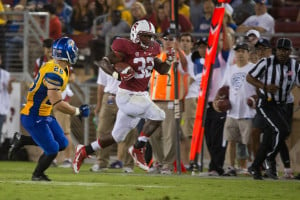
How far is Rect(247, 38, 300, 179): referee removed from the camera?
13.3 meters

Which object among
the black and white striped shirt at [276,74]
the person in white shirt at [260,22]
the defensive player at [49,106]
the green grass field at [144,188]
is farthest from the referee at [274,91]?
the person in white shirt at [260,22]

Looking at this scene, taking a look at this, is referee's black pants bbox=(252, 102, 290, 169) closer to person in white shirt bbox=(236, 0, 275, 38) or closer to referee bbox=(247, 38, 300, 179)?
referee bbox=(247, 38, 300, 179)

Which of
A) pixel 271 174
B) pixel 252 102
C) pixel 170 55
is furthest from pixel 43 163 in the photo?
pixel 252 102

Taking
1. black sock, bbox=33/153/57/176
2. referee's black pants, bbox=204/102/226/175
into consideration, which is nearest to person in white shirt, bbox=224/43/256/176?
referee's black pants, bbox=204/102/226/175

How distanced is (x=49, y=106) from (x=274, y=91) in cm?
315

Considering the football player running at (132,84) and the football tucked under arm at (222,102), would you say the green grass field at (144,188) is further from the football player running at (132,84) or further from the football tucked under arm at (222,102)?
the football tucked under arm at (222,102)

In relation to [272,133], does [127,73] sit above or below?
above

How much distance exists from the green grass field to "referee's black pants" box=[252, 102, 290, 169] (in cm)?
40

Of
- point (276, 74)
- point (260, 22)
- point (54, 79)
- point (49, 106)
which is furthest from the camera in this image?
point (260, 22)

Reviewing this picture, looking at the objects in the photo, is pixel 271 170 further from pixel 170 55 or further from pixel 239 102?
pixel 170 55

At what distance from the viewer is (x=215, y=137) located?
48.5 ft

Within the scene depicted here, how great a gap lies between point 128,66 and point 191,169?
2069 millimetres

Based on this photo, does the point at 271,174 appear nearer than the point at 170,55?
Yes

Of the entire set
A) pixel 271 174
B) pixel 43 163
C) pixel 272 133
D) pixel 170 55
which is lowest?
pixel 271 174
